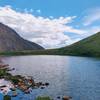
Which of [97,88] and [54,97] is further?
[97,88]

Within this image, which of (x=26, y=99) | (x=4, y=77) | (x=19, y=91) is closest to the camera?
(x=26, y=99)

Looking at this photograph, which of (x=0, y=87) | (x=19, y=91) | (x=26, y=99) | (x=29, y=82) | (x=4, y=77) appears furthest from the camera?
(x=4, y=77)

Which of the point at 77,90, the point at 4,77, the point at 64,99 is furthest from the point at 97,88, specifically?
the point at 4,77

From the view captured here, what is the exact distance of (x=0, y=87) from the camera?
9244 cm

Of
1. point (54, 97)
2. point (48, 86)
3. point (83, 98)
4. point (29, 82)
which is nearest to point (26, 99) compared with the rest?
point (54, 97)

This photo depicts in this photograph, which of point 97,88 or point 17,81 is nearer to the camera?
point 97,88

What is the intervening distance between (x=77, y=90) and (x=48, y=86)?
11667 mm

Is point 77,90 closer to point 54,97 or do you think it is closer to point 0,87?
point 54,97

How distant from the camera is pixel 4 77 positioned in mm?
115000

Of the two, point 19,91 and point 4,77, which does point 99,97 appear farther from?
point 4,77

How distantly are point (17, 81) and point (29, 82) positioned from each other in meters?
4.27

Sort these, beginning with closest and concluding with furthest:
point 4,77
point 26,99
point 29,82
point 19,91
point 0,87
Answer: point 26,99, point 19,91, point 0,87, point 29,82, point 4,77

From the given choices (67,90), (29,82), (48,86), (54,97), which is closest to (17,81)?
(29,82)

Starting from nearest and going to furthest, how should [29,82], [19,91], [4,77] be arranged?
[19,91]
[29,82]
[4,77]
